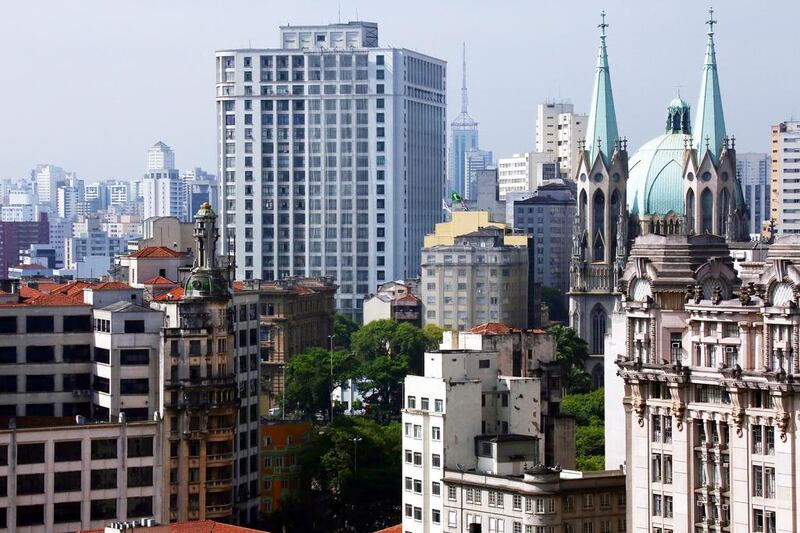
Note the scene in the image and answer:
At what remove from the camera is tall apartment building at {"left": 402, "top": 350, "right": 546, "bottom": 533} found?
116 metres

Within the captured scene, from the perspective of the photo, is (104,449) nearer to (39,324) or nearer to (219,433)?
(219,433)

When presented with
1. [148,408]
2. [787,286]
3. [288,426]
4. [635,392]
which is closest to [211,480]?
[148,408]

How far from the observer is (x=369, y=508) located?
455 ft

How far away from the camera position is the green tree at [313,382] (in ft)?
632

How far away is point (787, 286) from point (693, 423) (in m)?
7.79

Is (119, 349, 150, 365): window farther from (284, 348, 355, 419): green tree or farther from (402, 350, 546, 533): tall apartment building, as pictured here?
(284, 348, 355, 419): green tree

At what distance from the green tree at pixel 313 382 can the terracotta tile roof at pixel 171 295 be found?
143ft

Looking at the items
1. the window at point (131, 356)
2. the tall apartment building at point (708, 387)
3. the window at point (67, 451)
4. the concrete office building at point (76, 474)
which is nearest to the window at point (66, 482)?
the concrete office building at point (76, 474)

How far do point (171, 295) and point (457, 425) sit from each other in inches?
1216

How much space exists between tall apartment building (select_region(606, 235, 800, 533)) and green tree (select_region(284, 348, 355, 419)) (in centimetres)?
8618

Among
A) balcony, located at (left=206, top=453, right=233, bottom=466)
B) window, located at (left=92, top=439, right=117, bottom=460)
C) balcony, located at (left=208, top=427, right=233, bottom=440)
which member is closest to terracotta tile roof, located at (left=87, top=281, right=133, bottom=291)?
balcony, located at (left=208, top=427, right=233, bottom=440)

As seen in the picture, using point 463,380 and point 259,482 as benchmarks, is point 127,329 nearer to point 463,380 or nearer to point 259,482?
point 259,482

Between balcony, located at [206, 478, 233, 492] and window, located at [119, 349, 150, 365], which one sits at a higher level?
window, located at [119, 349, 150, 365]

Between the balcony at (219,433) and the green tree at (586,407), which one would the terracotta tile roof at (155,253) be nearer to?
the balcony at (219,433)
